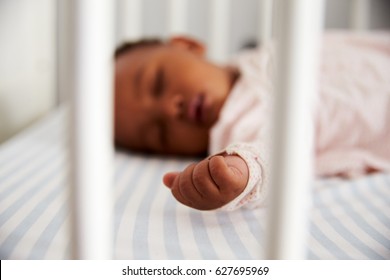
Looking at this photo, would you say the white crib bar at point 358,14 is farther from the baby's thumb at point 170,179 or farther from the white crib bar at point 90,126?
the white crib bar at point 90,126

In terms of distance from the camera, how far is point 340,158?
88 cm

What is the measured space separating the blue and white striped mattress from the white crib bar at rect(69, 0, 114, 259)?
0.06 meters

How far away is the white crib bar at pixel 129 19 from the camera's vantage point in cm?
148

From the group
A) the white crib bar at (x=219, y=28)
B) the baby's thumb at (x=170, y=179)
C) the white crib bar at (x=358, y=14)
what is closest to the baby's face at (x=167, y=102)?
the baby's thumb at (x=170, y=179)

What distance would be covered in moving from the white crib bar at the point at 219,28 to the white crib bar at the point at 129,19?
0.20 metres

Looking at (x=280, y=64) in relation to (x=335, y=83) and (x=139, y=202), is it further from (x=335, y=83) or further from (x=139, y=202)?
(x=335, y=83)

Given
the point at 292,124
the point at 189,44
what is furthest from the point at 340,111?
the point at 292,124

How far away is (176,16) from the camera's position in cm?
149

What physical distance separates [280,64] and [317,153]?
22.9 inches

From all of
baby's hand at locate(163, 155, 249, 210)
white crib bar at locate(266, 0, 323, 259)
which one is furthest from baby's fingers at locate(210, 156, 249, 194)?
white crib bar at locate(266, 0, 323, 259)

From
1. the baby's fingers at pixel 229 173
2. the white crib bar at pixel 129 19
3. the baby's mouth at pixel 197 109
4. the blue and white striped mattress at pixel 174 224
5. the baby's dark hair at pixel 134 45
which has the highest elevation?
the white crib bar at pixel 129 19

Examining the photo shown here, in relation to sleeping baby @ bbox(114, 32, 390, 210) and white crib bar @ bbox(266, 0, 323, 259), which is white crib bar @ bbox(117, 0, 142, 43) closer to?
sleeping baby @ bbox(114, 32, 390, 210)

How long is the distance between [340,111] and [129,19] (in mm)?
735
